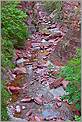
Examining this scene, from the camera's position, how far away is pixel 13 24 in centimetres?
604

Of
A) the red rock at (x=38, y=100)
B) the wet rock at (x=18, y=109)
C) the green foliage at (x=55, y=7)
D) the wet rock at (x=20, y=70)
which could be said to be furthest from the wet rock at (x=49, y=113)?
the green foliage at (x=55, y=7)

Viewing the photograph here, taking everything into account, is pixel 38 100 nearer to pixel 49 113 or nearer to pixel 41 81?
pixel 49 113

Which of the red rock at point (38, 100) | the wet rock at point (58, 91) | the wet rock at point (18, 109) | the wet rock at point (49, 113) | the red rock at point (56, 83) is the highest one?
the red rock at point (56, 83)

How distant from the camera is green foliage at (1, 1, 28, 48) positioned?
5.79 m

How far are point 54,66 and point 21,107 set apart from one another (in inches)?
46.0

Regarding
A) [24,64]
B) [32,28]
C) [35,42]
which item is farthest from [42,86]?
[32,28]

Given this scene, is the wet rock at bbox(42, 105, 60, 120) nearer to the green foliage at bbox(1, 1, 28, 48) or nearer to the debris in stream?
the debris in stream

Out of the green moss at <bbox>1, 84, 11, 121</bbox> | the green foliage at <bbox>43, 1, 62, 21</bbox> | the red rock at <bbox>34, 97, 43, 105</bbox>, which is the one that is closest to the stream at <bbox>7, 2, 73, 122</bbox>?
the red rock at <bbox>34, 97, 43, 105</bbox>

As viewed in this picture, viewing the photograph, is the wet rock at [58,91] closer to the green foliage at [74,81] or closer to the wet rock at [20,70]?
the green foliage at [74,81]

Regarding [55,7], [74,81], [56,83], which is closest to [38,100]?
[56,83]

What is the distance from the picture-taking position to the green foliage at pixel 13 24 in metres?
5.79

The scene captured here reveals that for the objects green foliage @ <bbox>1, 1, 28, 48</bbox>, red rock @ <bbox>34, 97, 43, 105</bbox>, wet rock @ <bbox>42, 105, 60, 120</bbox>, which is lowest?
wet rock @ <bbox>42, 105, 60, 120</bbox>

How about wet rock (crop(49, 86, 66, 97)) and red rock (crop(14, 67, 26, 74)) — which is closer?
wet rock (crop(49, 86, 66, 97))

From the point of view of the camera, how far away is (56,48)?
612 centimetres
